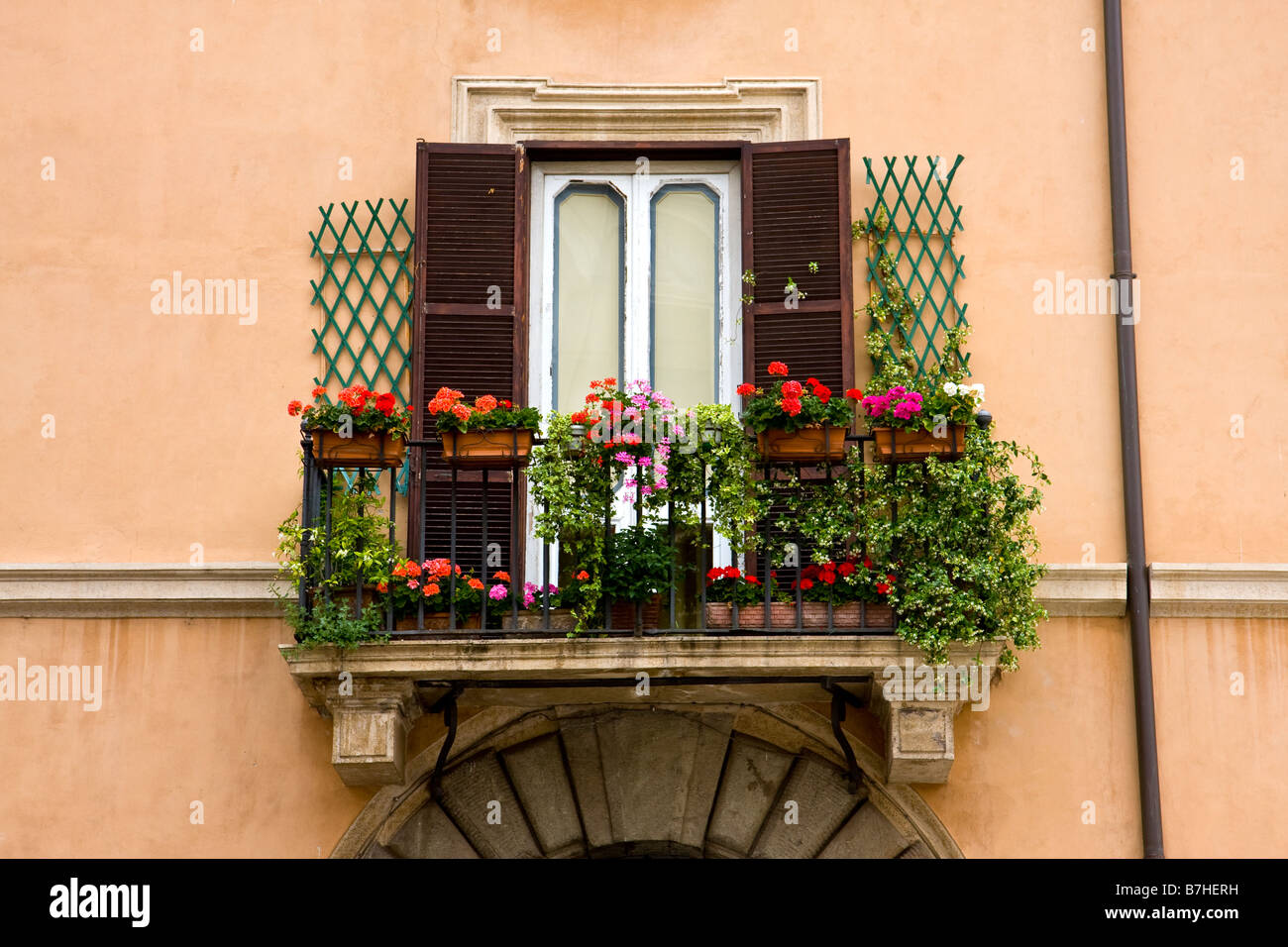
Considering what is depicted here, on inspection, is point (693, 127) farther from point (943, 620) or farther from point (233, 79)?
point (943, 620)

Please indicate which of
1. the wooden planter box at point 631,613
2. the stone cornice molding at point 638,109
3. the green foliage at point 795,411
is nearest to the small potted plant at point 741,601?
the wooden planter box at point 631,613

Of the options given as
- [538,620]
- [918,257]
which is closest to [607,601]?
[538,620]

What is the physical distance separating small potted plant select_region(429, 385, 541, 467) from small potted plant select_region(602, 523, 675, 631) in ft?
1.81

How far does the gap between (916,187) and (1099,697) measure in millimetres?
2455

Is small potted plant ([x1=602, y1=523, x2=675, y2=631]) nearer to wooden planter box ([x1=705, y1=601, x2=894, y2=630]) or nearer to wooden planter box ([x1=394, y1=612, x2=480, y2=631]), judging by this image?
wooden planter box ([x1=705, y1=601, x2=894, y2=630])

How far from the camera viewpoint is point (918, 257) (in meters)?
9.26

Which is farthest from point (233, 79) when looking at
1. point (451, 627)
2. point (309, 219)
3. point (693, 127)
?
point (451, 627)

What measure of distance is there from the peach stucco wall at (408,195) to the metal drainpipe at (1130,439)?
7 centimetres

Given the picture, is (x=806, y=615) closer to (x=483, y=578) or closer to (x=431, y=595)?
(x=483, y=578)

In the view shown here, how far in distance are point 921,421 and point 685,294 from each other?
1622 millimetres

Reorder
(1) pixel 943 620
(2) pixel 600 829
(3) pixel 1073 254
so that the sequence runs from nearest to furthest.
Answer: (1) pixel 943 620 < (2) pixel 600 829 < (3) pixel 1073 254

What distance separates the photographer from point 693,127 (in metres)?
9.56

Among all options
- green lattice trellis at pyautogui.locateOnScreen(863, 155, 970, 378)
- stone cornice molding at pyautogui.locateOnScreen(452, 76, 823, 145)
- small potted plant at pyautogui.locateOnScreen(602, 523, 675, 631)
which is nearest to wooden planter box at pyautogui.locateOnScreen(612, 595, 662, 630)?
small potted plant at pyautogui.locateOnScreen(602, 523, 675, 631)

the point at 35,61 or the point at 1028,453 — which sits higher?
the point at 35,61
